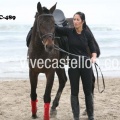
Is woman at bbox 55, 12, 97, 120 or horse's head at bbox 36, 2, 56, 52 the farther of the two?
woman at bbox 55, 12, 97, 120

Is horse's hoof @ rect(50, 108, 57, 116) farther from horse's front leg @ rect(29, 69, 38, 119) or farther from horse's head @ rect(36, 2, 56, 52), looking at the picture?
horse's head @ rect(36, 2, 56, 52)

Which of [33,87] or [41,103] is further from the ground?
[33,87]

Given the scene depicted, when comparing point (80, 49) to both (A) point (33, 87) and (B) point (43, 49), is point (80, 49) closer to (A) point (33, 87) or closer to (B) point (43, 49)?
(B) point (43, 49)

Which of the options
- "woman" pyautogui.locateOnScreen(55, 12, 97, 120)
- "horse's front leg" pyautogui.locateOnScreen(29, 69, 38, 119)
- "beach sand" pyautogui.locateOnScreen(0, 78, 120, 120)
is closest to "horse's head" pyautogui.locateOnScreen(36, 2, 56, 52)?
"woman" pyautogui.locateOnScreen(55, 12, 97, 120)

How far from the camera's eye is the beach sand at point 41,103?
5.94 meters

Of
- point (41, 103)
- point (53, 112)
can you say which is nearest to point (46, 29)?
point (53, 112)

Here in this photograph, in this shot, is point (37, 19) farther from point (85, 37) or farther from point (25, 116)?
point (25, 116)

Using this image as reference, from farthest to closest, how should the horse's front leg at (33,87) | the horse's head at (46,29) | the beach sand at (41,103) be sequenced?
the beach sand at (41,103) → the horse's front leg at (33,87) → the horse's head at (46,29)

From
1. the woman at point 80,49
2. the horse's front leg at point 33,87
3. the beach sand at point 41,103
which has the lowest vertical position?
the beach sand at point 41,103

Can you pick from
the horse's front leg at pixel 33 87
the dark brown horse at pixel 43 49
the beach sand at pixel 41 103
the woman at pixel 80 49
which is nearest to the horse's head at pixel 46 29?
the dark brown horse at pixel 43 49

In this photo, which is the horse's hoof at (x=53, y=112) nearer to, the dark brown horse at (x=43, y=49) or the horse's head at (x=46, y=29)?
the dark brown horse at (x=43, y=49)

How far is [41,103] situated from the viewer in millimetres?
6938

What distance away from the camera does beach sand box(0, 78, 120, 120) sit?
5941 millimetres

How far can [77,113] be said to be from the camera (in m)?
4.98
